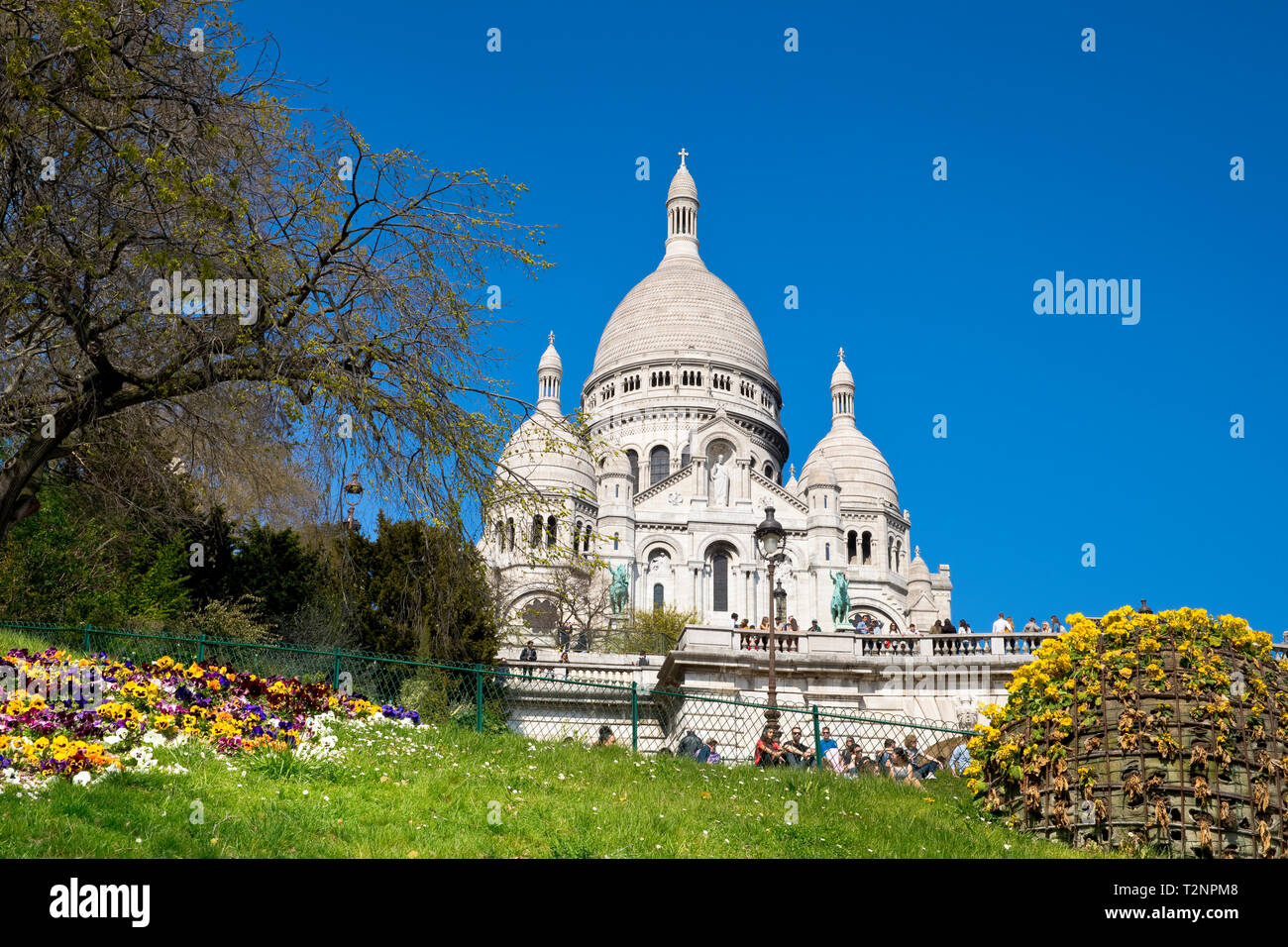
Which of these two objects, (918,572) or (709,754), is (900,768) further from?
(918,572)

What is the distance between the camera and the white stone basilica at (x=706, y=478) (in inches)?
2534

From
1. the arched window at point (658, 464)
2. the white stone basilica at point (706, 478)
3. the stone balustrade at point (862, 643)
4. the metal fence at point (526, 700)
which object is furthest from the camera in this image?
the arched window at point (658, 464)

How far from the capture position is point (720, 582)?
65812 mm

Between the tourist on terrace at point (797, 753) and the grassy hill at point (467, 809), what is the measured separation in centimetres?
148

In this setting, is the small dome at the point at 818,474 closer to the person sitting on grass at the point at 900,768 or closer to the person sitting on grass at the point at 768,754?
the person sitting on grass at the point at 900,768

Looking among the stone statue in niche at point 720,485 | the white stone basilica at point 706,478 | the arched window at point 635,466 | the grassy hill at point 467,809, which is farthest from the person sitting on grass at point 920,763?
the arched window at point 635,466

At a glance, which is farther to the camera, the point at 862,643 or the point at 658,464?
the point at 658,464

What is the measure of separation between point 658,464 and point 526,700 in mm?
57112

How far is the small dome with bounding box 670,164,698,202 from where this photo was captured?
9831 centimetres

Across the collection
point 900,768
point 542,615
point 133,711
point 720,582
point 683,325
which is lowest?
point 900,768

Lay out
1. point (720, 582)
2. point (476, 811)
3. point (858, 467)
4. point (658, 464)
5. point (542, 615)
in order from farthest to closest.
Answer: point (658, 464) → point (858, 467) → point (720, 582) → point (542, 615) → point (476, 811)

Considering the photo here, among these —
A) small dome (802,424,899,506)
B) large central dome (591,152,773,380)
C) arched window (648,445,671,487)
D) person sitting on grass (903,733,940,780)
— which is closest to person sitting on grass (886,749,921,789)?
person sitting on grass (903,733,940,780)

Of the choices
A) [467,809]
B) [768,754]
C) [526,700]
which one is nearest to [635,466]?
[526,700]
